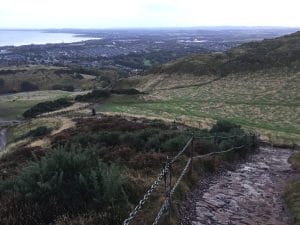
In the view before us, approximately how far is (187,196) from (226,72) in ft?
239

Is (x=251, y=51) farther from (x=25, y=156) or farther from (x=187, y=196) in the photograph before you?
(x=187, y=196)

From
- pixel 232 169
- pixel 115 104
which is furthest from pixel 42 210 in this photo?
pixel 115 104

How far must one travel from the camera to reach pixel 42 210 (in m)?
9.00

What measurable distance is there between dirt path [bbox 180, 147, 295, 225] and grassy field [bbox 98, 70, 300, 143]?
16543 millimetres

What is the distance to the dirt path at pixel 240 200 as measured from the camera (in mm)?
10453

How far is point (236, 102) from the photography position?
58750mm

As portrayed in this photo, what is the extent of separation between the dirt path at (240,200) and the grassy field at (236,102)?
1654 centimetres

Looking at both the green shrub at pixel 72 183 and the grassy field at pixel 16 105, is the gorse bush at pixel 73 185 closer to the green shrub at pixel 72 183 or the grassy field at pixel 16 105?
the green shrub at pixel 72 183

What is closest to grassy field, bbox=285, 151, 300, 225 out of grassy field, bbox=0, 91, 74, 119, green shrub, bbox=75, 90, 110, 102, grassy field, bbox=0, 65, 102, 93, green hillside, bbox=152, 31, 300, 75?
green shrub, bbox=75, 90, 110, 102

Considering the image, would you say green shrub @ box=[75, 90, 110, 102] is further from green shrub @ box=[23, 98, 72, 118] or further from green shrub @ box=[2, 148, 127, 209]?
green shrub @ box=[2, 148, 127, 209]

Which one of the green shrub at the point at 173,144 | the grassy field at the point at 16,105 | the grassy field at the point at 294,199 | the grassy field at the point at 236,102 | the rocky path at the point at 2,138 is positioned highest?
the grassy field at the point at 294,199

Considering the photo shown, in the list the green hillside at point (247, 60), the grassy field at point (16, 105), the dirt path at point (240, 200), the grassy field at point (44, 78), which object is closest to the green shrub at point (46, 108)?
the grassy field at point (16, 105)

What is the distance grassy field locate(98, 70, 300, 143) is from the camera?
44347mm

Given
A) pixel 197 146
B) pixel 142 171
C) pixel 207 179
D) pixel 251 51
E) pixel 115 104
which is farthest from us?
pixel 251 51
